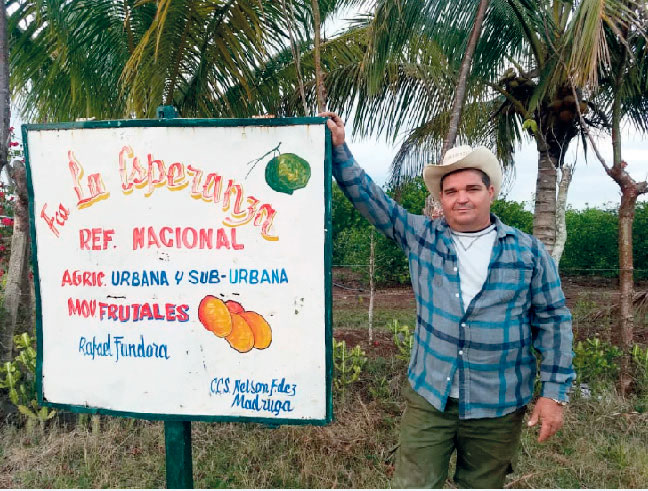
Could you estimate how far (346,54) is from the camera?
19.9 feet

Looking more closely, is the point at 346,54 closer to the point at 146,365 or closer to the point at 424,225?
the point at 424,225

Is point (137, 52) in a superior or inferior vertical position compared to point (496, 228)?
superior

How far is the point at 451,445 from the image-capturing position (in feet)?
7.03

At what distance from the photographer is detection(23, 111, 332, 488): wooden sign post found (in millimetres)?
2049

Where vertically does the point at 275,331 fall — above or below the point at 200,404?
above

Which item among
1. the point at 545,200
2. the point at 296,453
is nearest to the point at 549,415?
the point at 296,453

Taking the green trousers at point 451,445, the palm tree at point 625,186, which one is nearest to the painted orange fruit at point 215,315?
the green trousers at point 451,445

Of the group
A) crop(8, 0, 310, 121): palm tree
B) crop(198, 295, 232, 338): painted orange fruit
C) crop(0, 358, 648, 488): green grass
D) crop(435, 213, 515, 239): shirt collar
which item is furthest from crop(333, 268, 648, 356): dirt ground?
crop(198, 295, 232, 338): painted orange fruit

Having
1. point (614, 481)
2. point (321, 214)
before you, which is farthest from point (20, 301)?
point (614, 481)

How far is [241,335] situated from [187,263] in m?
0.35

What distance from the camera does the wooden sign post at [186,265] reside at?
2.05 meters

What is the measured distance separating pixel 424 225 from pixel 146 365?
127 centimetres

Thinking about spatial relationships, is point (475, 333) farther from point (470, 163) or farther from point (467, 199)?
point (470, 163)

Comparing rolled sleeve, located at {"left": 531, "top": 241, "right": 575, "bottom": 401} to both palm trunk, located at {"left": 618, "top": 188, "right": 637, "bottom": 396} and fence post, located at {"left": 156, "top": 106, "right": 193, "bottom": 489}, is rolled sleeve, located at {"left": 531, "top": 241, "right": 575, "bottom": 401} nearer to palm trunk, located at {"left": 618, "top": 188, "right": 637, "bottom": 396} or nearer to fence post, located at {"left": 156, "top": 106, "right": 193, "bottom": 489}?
fence post, located at {"left": 156, "top": 106, "right": 193, "bottom": 489}
